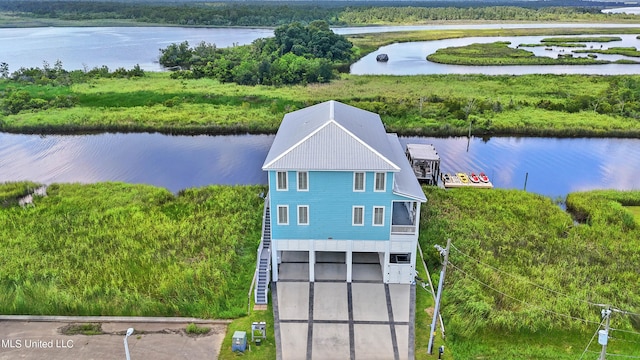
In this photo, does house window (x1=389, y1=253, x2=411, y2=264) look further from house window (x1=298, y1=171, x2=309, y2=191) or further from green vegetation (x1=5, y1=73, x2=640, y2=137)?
green vegetation (x1=5, y1=73, x2=640, y2=137)

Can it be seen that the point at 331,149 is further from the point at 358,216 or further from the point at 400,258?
the point at 400,258

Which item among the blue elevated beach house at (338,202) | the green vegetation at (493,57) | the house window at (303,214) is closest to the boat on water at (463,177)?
the blue elevated beach house at (338,202)

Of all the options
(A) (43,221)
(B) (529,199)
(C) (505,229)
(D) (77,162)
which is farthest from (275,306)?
(D) (77,162)

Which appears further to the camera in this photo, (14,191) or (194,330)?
(14,191)

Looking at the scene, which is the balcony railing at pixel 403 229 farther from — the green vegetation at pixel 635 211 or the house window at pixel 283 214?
the green vegetation at pixel 635 211

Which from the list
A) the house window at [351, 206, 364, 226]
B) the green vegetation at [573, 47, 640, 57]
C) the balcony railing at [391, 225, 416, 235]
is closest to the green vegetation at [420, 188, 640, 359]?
the balcony railing at [391, 225, 416, 235]

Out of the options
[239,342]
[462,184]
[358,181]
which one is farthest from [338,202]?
[462,184]
